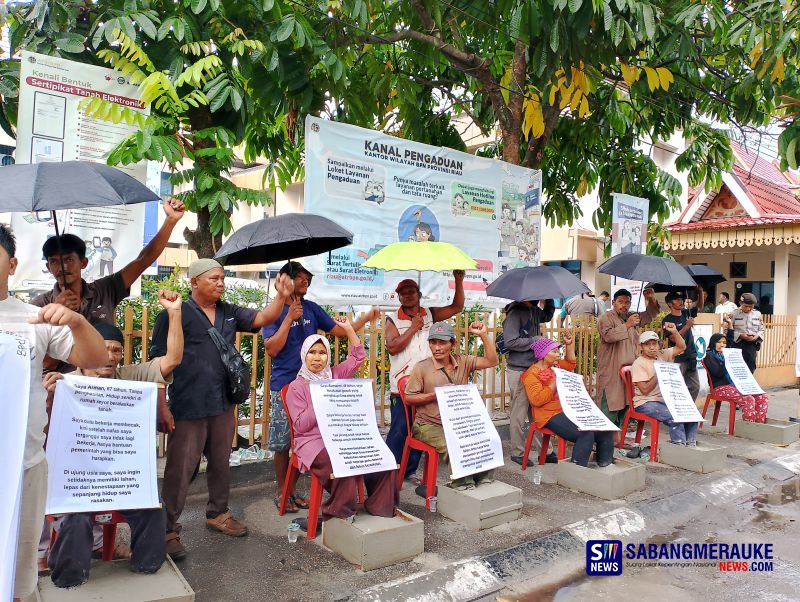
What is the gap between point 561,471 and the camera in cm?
578

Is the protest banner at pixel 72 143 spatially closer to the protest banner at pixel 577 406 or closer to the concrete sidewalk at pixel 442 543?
the concrete sidewalk at pixel 442 543

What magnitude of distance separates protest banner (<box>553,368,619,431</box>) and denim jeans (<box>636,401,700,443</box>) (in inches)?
46.4

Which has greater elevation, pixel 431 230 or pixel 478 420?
pixel 431 230

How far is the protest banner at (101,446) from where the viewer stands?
3117mm

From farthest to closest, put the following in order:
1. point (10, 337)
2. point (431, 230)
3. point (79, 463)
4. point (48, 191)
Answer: point (431, 230) < point (79, 463) < point (48, 191) < point (10, 337)

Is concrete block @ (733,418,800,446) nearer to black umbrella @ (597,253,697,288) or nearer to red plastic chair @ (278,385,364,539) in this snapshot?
black umbrella @ (597,253,697,288)

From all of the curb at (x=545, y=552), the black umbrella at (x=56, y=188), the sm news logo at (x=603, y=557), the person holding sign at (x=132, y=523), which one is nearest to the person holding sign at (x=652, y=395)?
the curb at (x=545, y=552)

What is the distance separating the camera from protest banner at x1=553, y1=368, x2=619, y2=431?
18.5 ft

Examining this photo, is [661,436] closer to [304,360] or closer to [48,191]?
[304,360]

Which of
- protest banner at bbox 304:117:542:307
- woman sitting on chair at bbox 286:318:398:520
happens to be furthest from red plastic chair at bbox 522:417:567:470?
woman sitting on chair at bbox 286:318:398:520

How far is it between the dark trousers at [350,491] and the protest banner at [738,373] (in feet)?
19.3

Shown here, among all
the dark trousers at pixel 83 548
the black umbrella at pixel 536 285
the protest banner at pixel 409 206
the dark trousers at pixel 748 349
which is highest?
the protest banner at pixel 409 206

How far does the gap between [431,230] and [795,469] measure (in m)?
4.91

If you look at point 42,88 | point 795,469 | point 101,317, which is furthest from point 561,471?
point 42,88
